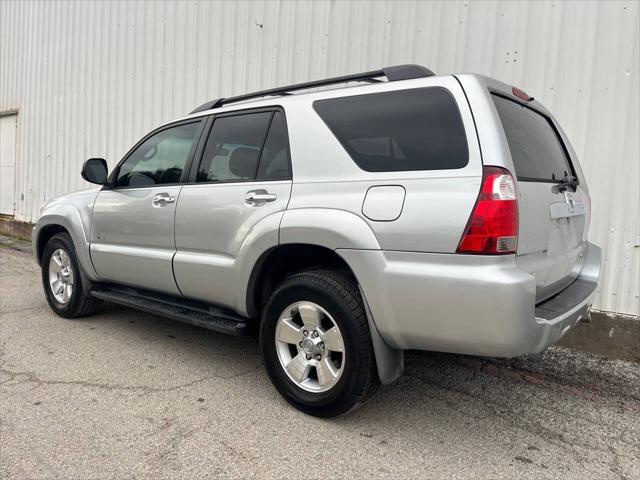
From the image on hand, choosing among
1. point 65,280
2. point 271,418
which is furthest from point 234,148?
point 65,280

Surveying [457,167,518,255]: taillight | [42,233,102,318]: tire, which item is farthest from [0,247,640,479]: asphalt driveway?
[457,167,518,255]: taillight

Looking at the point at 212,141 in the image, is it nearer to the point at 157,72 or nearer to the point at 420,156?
the point at 420,156

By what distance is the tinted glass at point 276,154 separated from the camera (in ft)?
10.2

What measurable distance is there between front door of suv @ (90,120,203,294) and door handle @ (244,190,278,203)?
74cm

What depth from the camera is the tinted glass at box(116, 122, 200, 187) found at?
3820 mm

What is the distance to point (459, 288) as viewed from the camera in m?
2.33

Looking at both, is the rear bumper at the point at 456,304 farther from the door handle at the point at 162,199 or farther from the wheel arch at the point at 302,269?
the door handle at the point at 162,199

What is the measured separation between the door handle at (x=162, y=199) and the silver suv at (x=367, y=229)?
0.06 ft

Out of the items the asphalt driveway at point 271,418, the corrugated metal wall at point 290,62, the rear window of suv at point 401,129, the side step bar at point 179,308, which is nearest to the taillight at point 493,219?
the rear window of suv at point 401,129

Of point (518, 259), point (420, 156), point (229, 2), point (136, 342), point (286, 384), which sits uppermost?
point (229, 2)

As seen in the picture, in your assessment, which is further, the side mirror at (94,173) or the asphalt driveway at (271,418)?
the side mirror at (94,173)

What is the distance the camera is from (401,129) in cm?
266

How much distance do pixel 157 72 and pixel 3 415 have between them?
638cm

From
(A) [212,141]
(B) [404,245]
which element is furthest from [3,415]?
(B) [404,245]
